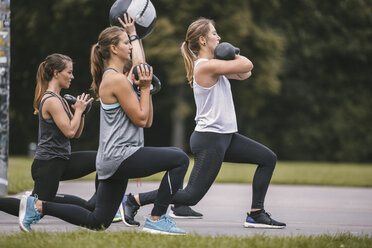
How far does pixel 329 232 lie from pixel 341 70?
92.9 feet

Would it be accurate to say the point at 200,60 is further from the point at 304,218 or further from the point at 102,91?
the point at 304,218

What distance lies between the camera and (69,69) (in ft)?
19.9

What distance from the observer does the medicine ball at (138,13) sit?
5820 millimetres

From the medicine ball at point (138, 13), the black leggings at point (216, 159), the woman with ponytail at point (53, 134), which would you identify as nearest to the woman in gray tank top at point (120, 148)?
the woman with ponytail at point (53, 134)

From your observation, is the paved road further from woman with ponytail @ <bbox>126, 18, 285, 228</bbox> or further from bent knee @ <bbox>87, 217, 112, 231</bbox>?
bent knee @ <bbox>87, 217, 112, 231</bbox>

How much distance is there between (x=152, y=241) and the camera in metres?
4.75

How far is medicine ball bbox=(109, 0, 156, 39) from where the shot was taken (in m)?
5.82

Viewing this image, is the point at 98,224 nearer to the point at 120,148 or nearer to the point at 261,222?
the point at 120,148

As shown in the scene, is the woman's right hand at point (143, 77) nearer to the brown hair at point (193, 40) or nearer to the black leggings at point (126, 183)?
the black leggings at point (126, 183)

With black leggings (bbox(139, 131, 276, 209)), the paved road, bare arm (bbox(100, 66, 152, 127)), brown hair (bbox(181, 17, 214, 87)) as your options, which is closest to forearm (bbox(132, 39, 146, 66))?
bare arm (bbox(100, 66, 152, 127))

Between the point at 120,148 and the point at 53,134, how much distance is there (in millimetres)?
1100

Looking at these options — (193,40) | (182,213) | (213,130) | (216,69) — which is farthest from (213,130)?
(182,213)

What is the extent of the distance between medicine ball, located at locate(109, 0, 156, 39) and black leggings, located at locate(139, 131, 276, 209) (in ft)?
3.66

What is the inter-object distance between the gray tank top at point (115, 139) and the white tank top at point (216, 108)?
3.52 ft
